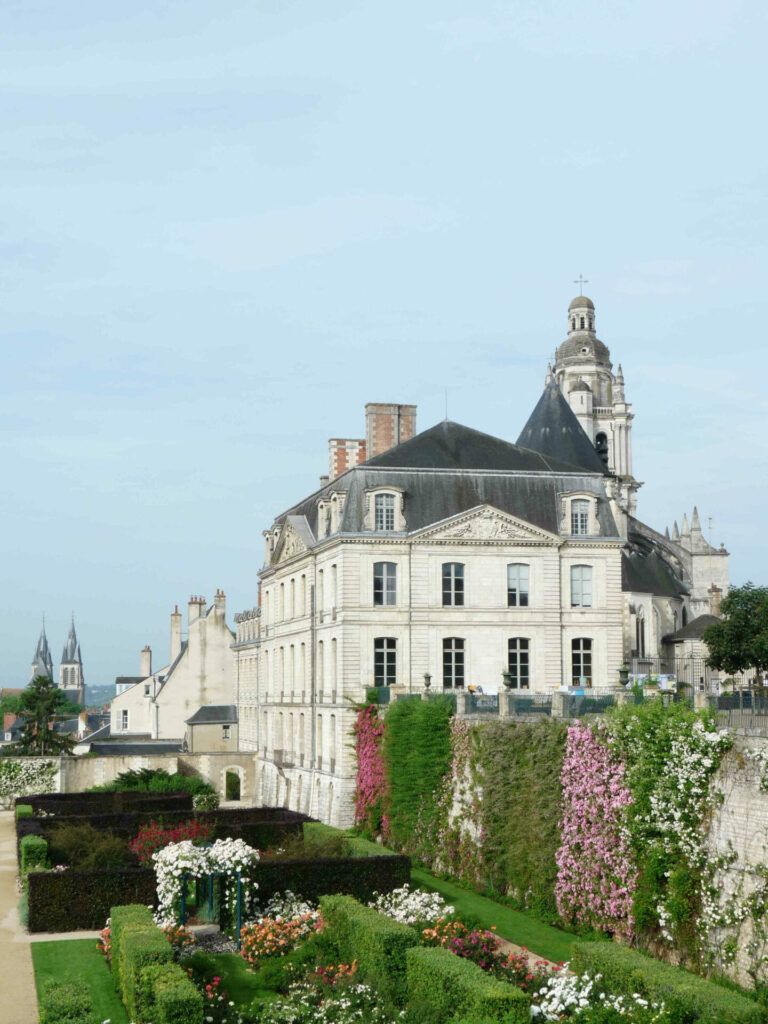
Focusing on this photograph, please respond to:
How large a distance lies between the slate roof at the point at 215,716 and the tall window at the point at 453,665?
23978mm

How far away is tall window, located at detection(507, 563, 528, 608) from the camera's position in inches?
1574

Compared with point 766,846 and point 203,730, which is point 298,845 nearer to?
point 766,846

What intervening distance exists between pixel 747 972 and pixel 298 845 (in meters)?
12.1

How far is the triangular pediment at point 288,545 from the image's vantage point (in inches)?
1804

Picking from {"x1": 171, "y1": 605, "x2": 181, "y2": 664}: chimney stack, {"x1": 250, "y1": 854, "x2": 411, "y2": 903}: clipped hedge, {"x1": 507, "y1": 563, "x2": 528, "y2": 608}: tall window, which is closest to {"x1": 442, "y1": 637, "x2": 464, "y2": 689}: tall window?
{"x1": 507, "y1": 563, "x2": 528, "y2": 608}: tall window

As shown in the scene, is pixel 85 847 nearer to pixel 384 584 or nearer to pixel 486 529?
pixel 384 584

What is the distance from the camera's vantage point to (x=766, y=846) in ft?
57.6

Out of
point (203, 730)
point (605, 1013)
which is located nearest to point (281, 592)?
point (203, 730)

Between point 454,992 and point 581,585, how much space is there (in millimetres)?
25911

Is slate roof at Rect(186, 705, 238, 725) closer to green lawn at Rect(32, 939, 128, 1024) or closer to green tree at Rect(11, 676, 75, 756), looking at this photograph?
green tree at Rect(11, 676, 75, 756)

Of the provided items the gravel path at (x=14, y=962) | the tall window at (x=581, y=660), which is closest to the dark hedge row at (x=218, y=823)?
the gravel path at (x=14, y=962)

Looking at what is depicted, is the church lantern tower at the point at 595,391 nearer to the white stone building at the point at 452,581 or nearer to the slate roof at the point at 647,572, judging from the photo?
the slate roof at the point at 647,572

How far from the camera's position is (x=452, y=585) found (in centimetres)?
3978

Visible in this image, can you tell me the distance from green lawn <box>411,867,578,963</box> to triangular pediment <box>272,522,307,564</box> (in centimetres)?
1900
